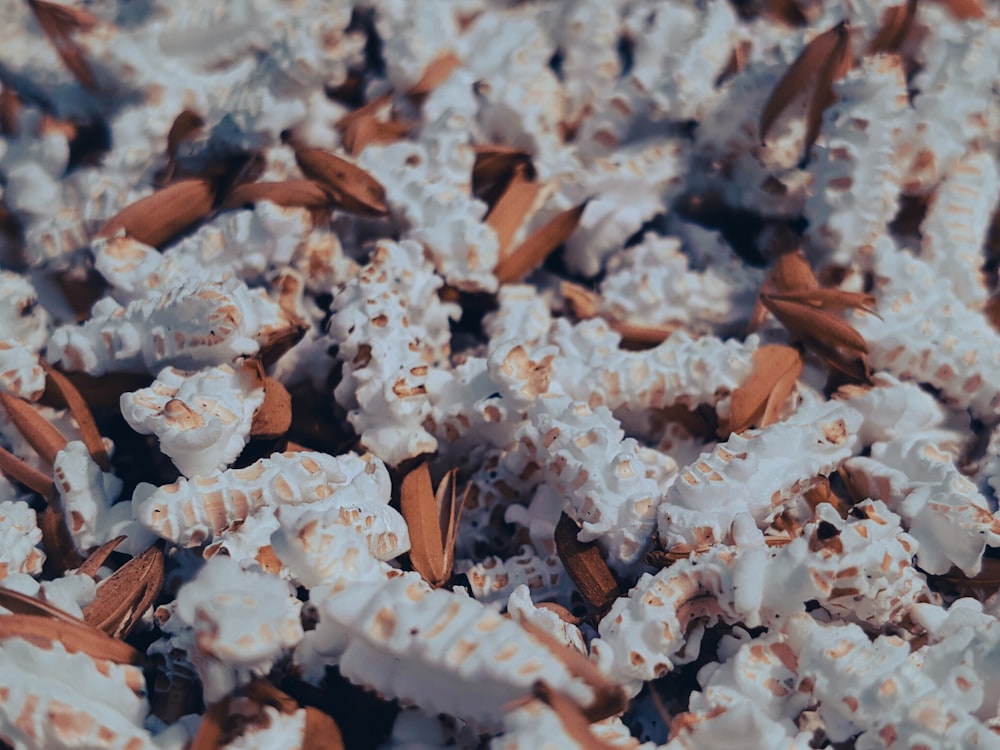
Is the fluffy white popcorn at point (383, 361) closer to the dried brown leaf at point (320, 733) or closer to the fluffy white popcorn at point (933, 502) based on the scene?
the dried brown leaf at point (320, 733)

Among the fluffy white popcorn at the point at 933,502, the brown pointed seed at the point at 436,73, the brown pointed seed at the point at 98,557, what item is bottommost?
the fluffy white popcorn at the point at 933,502

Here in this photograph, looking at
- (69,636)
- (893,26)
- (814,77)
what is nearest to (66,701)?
(69,636)

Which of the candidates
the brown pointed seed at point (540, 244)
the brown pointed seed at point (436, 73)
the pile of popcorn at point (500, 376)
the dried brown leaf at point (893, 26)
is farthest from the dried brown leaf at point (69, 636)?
the dried brown leaf at point (893, 26)

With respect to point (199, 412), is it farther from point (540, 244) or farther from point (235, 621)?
point (540, 244)

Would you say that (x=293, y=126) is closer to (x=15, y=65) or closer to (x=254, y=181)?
(x=254, y=181)

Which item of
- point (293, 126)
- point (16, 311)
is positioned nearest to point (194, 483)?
point (16, 311)

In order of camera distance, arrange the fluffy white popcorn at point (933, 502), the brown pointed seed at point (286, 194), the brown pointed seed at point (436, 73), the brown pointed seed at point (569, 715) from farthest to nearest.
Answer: the brown pointed seed at point (436, 73), the brown pointed seed at point (286, 194), the fluffy white popcorn at point (933, 502), the brown pointed seed at point (569, 715)
